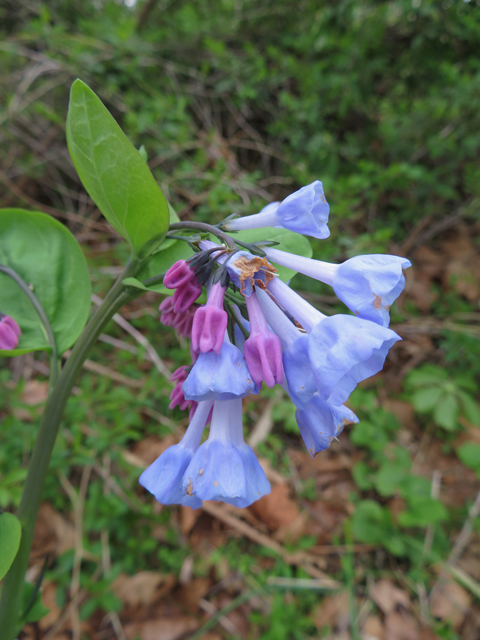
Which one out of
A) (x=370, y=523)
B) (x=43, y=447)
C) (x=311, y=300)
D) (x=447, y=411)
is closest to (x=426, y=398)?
(x=447, y=411)

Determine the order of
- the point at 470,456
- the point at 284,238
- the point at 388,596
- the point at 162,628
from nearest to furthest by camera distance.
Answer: the point at 284,238 < the point at 162,628 < the point at 388,596 < the point at 470,456

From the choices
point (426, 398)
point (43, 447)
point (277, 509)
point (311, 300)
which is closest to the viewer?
point (43, 447)

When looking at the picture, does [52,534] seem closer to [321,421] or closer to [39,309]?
[39,309]

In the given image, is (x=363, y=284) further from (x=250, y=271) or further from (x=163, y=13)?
(x=163, y=13)

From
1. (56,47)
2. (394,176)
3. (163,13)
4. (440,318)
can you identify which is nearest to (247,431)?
(440,318)

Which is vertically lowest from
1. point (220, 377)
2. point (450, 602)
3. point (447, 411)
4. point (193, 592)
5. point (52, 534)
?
point (450, 602)

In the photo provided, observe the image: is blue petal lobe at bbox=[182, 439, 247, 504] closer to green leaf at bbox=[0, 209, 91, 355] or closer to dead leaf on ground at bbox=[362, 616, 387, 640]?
green leaf at bbox=[0, 209, 91, 355]
